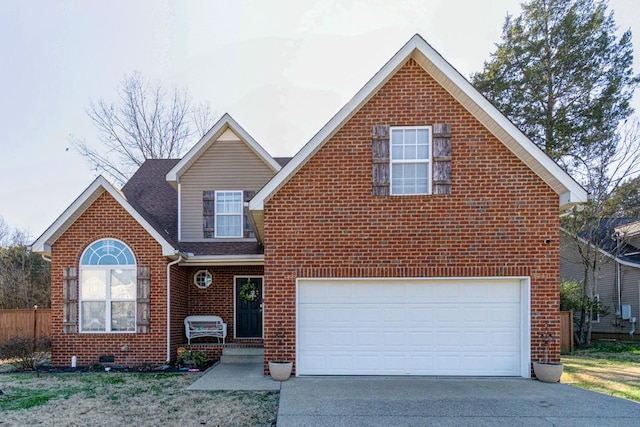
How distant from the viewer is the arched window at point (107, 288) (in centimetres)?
1055

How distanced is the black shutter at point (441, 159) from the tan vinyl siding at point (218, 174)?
5824mm

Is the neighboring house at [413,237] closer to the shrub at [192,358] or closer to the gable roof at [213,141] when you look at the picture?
the shrub at [192,358]

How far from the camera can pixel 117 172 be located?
23.1 m

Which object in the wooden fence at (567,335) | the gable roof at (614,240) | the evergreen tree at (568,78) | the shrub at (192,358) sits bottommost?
the wooden fence at (567,335)

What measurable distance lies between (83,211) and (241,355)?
527 centimetres

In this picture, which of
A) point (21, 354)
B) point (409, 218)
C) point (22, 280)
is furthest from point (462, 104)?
point (22, 280)

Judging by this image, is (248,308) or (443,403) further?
(248,308)

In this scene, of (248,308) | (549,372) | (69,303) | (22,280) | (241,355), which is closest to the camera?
(549,372)

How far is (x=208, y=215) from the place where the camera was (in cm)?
1297

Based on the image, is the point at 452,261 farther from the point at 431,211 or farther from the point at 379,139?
the point at 379,139

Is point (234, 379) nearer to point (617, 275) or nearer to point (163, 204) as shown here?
point (163, 204)

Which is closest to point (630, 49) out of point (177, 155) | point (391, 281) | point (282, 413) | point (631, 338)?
point (631, 338)

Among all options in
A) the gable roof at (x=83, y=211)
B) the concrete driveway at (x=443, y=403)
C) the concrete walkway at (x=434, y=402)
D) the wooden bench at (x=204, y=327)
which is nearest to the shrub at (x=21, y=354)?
the gable roof at (x=83, y=211)

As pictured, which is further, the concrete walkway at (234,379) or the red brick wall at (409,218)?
the red brick wall at (409,218)
